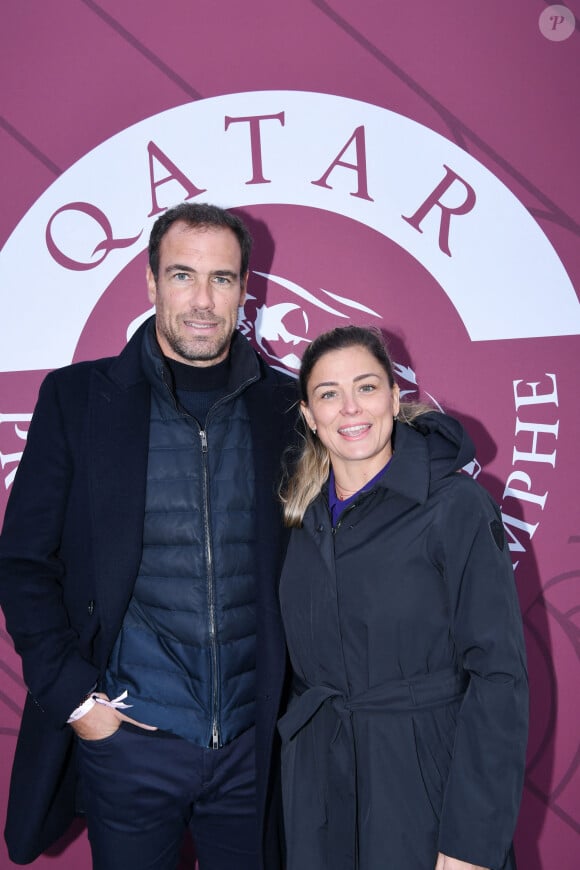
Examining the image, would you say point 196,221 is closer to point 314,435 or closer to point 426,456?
point 314,435

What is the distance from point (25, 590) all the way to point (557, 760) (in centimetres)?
166

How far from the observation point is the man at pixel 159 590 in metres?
1.59

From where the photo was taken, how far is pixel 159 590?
5.25 feet

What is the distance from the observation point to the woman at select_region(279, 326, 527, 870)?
128cm

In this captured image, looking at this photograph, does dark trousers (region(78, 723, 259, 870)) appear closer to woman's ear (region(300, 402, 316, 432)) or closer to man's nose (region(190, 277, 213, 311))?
woman's ear (region(300, 402, 316, 432))

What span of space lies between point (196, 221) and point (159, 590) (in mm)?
874

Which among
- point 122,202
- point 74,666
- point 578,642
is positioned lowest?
point 578,642

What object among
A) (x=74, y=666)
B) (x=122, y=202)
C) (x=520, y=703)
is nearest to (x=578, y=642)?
(x=520, y=703)

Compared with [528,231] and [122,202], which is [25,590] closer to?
[122,202]

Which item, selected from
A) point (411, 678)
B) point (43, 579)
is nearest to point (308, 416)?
point (411, 678)

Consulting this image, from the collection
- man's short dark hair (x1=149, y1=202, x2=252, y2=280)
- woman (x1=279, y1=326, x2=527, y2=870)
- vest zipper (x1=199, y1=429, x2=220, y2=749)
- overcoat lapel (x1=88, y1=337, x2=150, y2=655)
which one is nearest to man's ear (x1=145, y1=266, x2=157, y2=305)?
man's short dark hair (x1=149, y1=202, x2=252, y2=280)

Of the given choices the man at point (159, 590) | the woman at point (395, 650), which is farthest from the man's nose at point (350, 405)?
the man at point (159, 590)

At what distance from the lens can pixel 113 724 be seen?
5.25 ft

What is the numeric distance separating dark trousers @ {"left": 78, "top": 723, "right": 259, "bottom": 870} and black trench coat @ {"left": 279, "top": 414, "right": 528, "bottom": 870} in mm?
201
